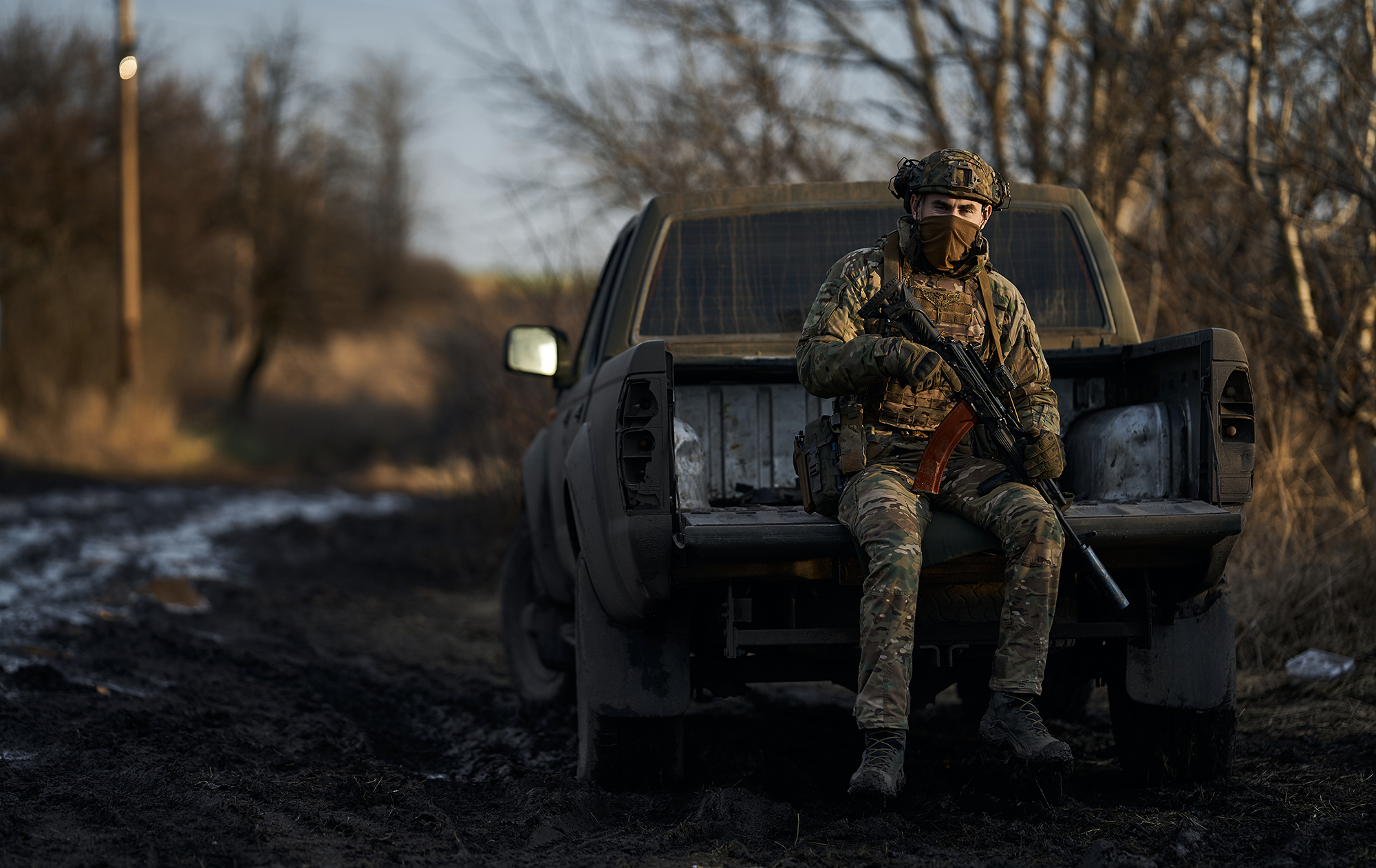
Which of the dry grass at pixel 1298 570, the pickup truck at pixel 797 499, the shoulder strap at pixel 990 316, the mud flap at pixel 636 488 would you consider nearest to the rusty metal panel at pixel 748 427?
the pickup truck at pixel 797 499

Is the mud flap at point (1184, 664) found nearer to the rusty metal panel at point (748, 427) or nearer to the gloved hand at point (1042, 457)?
the gloved hand at point (1042, 457)

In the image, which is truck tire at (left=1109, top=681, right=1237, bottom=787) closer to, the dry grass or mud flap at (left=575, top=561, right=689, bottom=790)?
mud flap at (left=575, top=561, right=689, bottom=790)

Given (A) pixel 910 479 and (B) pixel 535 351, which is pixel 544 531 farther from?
(A) pixel 910 479

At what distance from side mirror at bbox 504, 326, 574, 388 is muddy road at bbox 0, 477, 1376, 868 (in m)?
1.39

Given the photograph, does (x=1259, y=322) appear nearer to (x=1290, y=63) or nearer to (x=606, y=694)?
(x=1290, y=63)

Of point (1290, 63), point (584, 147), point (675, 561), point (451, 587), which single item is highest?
point (584, 147)

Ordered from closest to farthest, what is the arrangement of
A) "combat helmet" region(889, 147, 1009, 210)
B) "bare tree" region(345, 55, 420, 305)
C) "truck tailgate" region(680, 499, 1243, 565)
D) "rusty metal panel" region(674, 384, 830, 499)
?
1. "truck tailgate" region(680, 499, 1243, 565)
2. "combat helmet" region(889, 147, 1009, 210)
3. "rusty metal panel" region(674, 384, 830, 499)
4. "bare tree" region(345, 55, 420, 305)

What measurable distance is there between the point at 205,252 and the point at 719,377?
2579 cm

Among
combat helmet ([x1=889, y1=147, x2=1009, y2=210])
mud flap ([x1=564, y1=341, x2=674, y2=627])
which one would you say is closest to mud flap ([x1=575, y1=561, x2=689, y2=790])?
mud flap ([x1=564, y1=341, x2=674, y2=627])

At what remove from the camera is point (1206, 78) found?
28.1 ft

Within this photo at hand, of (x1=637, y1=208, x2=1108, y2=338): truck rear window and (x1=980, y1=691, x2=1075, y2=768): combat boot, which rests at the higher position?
(x1=637, y1=208, x2=1108, y2=338): truck rear window

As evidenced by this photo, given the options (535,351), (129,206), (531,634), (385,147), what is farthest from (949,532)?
(385,147)

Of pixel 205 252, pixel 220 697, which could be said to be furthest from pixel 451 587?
pixel 205 252

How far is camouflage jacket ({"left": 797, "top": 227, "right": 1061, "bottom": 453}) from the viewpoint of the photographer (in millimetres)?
3684
